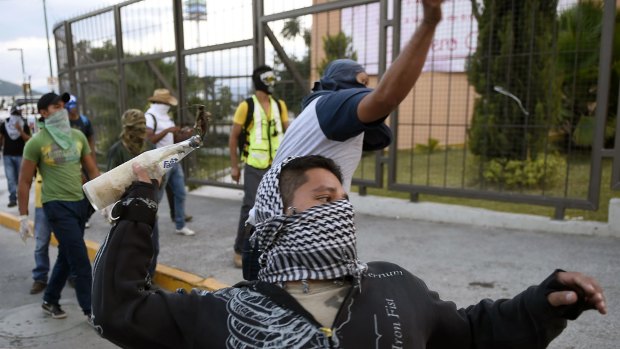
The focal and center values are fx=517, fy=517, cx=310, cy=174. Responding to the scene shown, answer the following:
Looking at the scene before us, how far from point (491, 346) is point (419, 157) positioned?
6.22 meters

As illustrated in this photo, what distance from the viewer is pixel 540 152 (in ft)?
22.1

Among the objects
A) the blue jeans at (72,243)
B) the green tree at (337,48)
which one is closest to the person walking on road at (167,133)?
the blue jeans at (72,243)

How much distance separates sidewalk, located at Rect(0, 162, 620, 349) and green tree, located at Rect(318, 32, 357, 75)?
2.00 meters

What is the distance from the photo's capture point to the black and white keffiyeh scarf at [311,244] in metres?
1.38

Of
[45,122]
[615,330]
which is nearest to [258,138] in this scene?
[45,122]

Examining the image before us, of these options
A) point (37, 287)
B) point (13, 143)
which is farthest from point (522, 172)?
point (13, 143)

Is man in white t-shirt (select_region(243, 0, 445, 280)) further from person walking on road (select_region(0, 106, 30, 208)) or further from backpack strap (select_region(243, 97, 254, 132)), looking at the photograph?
person walking on road (select_region(0, 106, 30, 208))

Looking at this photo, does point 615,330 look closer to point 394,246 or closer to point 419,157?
point 394,246

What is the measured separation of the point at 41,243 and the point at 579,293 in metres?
4.72

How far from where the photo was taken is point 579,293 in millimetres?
1438

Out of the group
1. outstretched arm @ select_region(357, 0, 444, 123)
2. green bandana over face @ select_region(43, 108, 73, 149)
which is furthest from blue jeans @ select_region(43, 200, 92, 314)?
outstretched arm @ select_region(357, 0, 444, 123)

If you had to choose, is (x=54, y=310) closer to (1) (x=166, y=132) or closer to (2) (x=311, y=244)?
(1) (x=166, y=132)

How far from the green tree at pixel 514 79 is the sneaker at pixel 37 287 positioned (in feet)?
16.8

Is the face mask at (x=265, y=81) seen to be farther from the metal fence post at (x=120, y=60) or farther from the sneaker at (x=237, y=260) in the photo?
the metal fence post at (x=120, y=60)
